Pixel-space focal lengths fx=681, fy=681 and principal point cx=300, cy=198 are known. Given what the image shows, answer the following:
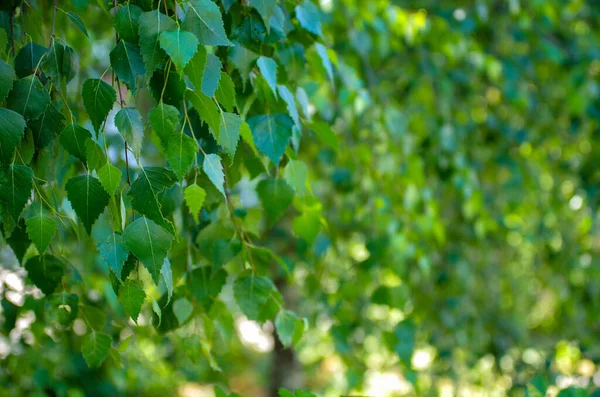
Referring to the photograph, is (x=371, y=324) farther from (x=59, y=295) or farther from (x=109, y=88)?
(x=109, y=88)

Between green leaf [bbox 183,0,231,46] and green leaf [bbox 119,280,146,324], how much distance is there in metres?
0.27

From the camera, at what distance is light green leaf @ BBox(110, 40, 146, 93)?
28.2 inches

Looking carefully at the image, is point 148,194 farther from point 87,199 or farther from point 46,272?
point 46,272

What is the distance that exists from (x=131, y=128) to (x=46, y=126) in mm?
126

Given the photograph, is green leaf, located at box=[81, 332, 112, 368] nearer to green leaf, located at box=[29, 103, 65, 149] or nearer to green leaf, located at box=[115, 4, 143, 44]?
green leaf, located at box=[29, 103, 65, 149]

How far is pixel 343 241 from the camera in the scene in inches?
96.0

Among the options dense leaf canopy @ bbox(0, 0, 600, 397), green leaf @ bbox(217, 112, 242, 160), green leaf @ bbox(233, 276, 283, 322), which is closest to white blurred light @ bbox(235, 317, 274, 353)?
dense leaf canopy @ bbox(0, 0, 600, 397)

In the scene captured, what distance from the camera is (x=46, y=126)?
761 mm

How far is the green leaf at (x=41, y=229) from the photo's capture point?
729mm

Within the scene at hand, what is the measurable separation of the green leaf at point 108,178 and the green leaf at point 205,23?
17cm

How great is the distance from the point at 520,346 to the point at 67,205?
1.92m

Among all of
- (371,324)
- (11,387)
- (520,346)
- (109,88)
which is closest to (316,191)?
(371,324)

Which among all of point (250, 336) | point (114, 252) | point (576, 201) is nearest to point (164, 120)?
point (114, 252)

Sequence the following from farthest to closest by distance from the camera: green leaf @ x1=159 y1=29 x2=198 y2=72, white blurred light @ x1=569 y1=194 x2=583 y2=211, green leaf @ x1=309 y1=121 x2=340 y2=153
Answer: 1. white blurred light @ x1=569 y1=194 x2=583 y2=211
2. green leaf @ x1=309 y1=121 x2=340 y2=153
3. green leaf @ x1=159 y1=29 x2=198 y2=72
